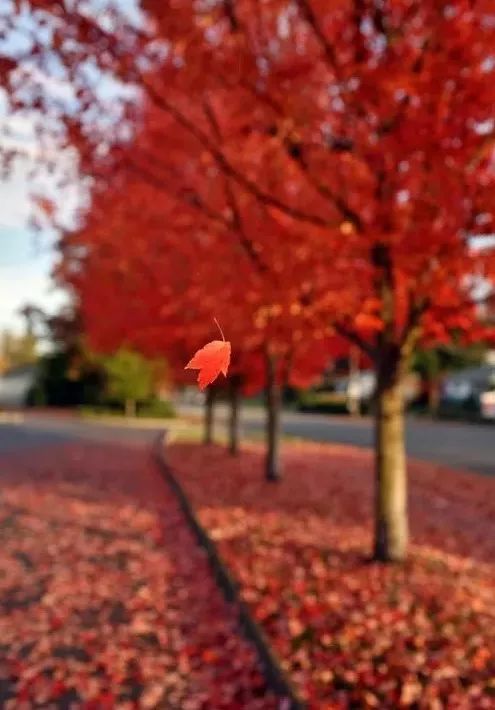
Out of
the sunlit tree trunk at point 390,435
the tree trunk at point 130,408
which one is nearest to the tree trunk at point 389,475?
the sunlit tree trunk at point 390,435

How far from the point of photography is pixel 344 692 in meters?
4.62

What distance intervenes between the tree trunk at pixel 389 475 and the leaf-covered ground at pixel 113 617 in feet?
5.34

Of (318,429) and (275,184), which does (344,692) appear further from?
(318,429)

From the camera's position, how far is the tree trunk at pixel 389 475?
24.2 feet

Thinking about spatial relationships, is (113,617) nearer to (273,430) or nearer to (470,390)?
(273,430)

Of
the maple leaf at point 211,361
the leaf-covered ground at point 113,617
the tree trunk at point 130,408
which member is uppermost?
the tree trunk at point 130,408

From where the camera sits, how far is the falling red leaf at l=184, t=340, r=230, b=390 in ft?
5.59

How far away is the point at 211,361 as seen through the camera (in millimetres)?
Answer: 1704

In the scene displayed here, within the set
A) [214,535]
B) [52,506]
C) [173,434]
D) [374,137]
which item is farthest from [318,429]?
[374,137]

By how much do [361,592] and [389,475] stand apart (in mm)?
1311

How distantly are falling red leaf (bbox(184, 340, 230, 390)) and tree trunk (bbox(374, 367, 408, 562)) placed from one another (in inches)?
229

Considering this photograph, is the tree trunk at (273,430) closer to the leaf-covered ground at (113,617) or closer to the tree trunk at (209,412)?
the leaf-covered ground at (113,617)

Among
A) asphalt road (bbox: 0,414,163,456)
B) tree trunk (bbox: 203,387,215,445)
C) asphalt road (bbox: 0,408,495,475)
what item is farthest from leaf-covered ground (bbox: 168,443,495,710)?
asphalt road (bbox: 0,414,163,456)

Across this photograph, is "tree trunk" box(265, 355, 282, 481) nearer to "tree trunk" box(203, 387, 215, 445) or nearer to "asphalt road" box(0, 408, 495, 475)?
"asphalt road" box(0, 408, 495, 475)
